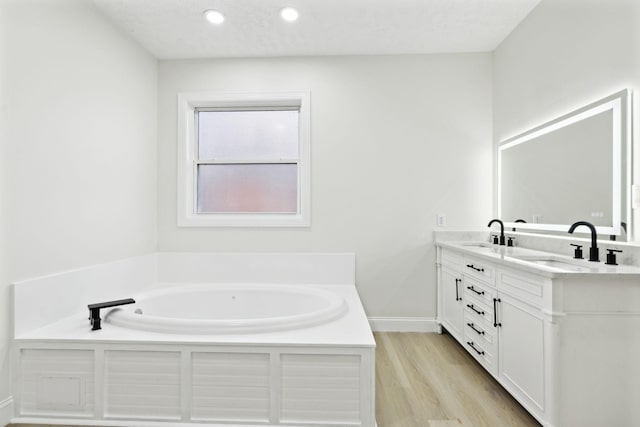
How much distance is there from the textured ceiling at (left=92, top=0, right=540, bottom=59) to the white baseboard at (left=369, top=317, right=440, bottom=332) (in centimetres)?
239

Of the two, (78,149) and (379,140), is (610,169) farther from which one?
(78,149)

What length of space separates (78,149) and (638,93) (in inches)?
123

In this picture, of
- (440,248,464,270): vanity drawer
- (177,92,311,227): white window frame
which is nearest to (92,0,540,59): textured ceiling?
(177,92,311,227): white window frame

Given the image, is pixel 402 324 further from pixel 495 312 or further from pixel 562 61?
pixel 562 61

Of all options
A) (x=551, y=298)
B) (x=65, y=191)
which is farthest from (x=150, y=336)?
(x=551, y=298)

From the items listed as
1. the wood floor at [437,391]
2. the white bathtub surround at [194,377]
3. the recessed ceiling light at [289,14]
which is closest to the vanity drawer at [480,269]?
the wood floor at [437,391]

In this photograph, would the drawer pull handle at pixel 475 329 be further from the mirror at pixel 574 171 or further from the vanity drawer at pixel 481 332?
the mirror at pixel 574 171

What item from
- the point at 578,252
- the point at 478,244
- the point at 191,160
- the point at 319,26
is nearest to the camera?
the point at 578,252

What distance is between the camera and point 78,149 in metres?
2.08

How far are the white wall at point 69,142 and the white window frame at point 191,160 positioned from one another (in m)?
0.31

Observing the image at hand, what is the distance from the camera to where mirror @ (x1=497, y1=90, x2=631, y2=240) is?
65.6 inches

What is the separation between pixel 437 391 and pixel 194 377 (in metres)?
1.40

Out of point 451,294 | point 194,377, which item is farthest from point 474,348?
point 194,377

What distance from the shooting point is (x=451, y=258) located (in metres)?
2.63
